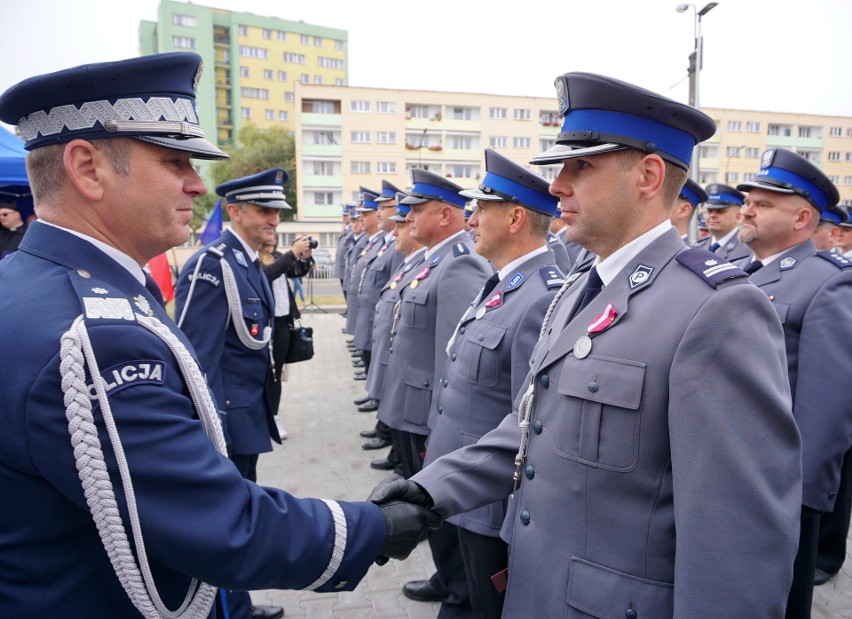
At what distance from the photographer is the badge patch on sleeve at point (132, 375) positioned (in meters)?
1.33

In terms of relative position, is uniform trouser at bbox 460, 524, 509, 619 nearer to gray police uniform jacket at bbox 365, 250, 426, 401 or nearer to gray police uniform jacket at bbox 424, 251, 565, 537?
gray police uniform jacket at bbox 424, 251, 565, 537

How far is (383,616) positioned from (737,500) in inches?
109

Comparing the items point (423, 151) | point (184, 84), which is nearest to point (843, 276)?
point (184, 84)

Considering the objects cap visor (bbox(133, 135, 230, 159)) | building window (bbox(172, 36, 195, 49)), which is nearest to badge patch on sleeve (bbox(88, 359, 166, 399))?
cap visor (bbox(133, 135, 230, 159))

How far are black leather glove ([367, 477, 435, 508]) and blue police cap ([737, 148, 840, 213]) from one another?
297cm

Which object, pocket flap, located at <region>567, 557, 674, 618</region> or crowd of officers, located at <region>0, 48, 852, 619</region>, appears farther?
pocket flap, located at <region>567, 557, 674, 618</region>

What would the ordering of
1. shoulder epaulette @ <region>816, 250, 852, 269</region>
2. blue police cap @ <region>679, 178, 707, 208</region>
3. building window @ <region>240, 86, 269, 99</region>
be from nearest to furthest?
shoulder epaulette @ <region>816, 250, 852, 269</region> < blue police cap @ <region>679, 178, 707, 208</region> < building window @ <region>240, 86, 269, 99</region>

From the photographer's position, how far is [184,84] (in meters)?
1.73

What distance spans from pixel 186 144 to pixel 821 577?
15.1ft

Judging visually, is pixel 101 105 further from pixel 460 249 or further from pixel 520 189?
pixel 460 249

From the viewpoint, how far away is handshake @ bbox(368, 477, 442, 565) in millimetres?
1807

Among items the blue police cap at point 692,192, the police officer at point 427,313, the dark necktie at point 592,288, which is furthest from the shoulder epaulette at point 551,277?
the blue police cap at point 692,192

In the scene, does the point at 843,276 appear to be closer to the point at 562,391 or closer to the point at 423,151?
the point at 562,391

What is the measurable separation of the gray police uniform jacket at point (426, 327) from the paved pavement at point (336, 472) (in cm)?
102
